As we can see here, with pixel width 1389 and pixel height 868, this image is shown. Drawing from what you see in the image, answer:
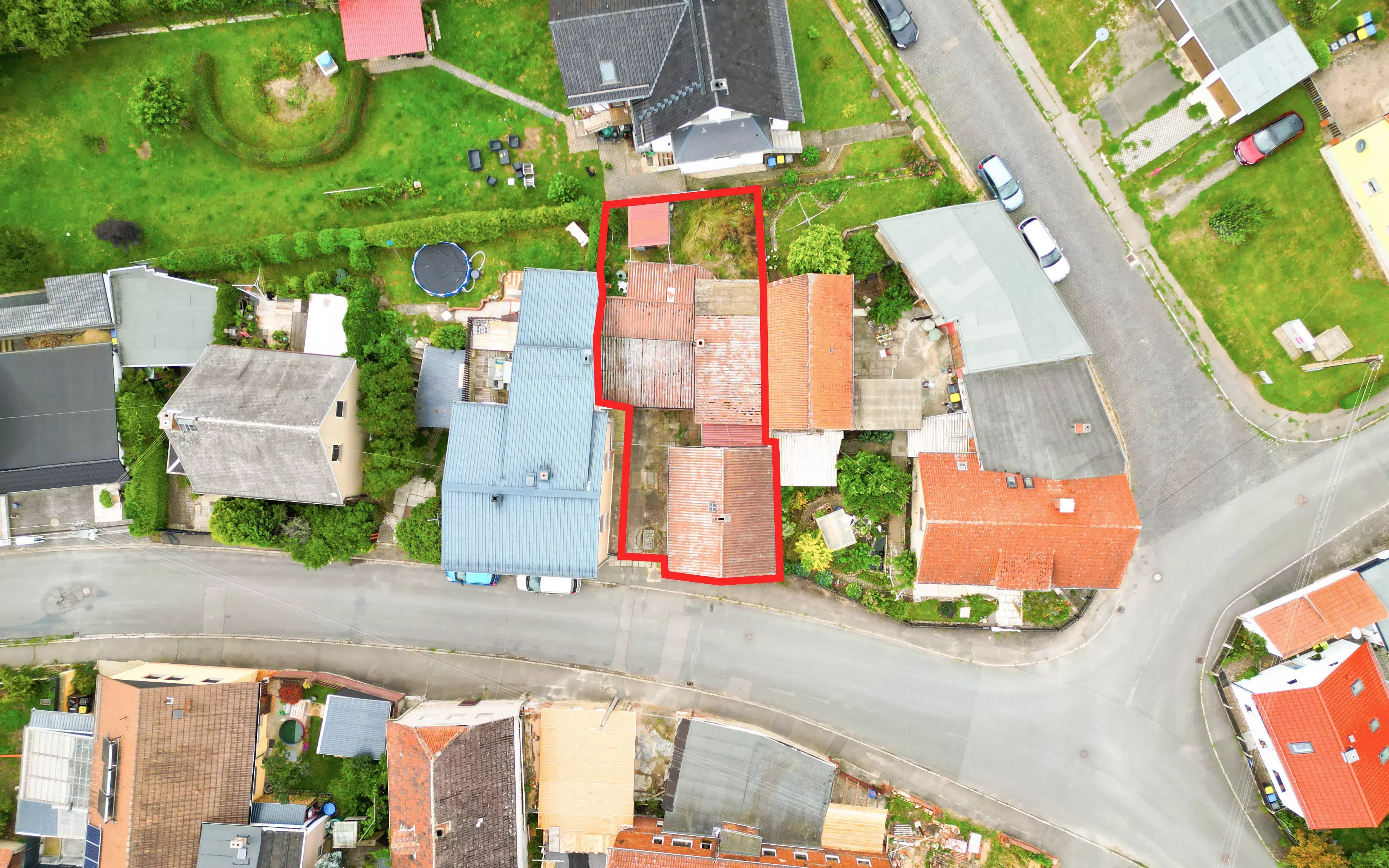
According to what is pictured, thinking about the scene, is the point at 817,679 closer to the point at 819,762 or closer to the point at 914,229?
the point at 819,762

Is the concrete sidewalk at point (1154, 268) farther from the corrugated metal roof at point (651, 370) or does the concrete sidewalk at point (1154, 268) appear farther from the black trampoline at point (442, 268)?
the black trampoline at point (442, 268)

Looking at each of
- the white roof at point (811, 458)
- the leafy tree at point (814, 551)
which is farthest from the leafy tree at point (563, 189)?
the leafy tree at point (814, 551)

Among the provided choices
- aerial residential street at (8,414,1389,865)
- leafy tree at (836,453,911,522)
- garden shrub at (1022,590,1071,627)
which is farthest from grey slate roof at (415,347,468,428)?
garden shrub at (1022,590,1071,627)

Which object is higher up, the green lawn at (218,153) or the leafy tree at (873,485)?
the green lawn at (218,153)

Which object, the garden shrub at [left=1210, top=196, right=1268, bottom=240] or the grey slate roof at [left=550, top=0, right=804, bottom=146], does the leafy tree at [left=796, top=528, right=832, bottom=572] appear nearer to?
the grey slate roof at [left=550, top=0, right=804, bottom=146]

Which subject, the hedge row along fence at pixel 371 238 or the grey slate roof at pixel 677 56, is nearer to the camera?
the grey slate roof at pixel 677 56

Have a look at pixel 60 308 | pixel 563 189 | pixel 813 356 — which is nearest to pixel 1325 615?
pixel 813 356

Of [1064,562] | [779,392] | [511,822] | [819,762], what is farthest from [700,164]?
[511,822]
